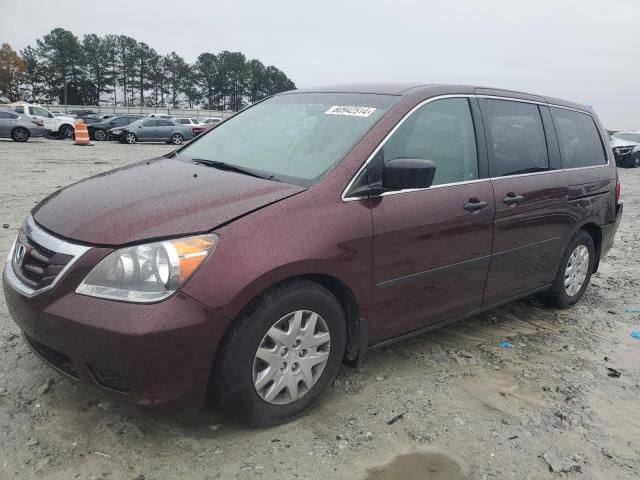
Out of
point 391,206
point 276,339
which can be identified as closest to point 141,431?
point 276,339

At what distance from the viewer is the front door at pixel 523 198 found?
3.70m

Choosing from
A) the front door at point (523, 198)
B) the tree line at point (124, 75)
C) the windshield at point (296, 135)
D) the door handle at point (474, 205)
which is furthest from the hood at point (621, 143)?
the tree line at point (124, 75)

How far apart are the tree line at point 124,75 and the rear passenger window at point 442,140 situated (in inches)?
3273

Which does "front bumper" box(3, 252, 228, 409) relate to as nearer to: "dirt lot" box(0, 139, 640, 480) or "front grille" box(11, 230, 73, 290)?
"front grille" box(11, 230, 73, 290)

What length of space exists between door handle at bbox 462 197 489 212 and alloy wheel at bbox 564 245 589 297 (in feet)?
5.20

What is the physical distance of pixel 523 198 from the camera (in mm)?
3818

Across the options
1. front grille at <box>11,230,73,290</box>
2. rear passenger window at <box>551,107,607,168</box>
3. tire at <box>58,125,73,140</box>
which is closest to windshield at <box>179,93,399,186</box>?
front grille at <box>11,230,73,290</box>

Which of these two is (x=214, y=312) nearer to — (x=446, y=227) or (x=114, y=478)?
(x=114, y=478)

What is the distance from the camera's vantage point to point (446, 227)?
10.7ft

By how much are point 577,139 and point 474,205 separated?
6.05ft

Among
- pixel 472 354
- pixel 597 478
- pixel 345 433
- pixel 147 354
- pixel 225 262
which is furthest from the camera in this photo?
pixel 472 354

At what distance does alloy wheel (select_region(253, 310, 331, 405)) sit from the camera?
259cm

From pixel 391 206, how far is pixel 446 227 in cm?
46

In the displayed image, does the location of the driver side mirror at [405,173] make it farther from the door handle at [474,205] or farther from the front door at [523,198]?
the front door at [523,198]
